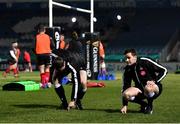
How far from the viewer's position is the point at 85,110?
11492mm

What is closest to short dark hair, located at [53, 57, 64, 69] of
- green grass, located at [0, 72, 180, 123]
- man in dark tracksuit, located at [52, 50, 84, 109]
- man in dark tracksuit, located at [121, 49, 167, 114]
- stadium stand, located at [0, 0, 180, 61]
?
man in dark tracksuit, located at [52, 50, 84, 109]

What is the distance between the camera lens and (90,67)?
78.5 feet

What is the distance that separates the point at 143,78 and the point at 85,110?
4.31 feet

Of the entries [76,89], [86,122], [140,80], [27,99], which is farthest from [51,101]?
[86,122]

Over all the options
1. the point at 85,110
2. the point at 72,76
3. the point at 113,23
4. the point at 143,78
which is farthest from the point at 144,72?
the point at 113,23

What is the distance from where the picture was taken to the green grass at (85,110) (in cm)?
993

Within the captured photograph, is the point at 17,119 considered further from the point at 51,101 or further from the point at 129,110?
the point at 51,101

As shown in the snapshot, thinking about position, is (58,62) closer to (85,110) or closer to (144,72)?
(85,110)

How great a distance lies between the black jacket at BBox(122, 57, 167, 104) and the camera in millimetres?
10906

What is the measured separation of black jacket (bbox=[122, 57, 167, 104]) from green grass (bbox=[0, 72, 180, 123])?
59 centimetres

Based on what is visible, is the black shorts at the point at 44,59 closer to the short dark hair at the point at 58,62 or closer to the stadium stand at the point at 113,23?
the short dark hair at the point at 58,62

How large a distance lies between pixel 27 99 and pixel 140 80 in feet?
12.8

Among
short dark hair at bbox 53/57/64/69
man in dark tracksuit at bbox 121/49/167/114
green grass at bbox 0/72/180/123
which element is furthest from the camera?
short dark hair at bbox 53/57/64/69

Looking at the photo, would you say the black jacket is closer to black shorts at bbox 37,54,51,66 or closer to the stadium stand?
black shorts at bbox 37,54,51,66
